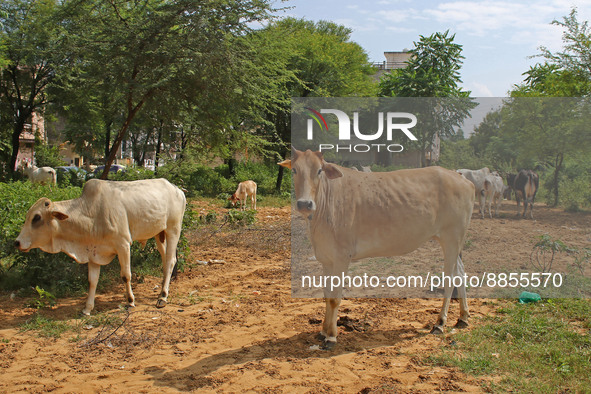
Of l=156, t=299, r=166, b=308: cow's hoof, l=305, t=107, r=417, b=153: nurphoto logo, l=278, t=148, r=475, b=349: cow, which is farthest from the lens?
l=305, t=107, r=417, b=153: nurphoto logo

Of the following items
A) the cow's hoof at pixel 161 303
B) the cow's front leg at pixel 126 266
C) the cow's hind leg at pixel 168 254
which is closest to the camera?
the cow's front leg at pixel 126 266

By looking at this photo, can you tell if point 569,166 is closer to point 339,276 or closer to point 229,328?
point 339,276

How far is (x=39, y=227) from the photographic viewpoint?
6461 millimetres

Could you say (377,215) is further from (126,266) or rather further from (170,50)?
(170,50)

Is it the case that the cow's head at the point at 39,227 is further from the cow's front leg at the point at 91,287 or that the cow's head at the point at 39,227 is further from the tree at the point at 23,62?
the tree at the point at 23,62

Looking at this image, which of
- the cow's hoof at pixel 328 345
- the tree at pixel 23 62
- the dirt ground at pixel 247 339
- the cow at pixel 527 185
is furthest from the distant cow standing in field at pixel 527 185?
the tree at pixel 23 62

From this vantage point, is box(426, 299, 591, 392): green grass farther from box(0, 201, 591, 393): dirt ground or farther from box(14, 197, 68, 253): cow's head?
box(14, 197, 68, 253): cow's head

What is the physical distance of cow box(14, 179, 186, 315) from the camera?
256 inches

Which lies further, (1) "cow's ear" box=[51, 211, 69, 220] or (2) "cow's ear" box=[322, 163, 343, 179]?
(1) "cow's ear" box=[51, 211, 69, 220]

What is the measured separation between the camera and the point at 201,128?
43.0 ft

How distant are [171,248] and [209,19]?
18.9ft

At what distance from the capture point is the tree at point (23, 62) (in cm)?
1912

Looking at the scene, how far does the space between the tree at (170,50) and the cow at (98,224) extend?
3.88 meters

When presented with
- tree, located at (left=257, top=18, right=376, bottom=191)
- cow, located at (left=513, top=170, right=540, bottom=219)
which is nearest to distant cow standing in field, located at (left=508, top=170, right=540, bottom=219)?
cow, located at (left=513, top=170, right=540, bottom=219)
